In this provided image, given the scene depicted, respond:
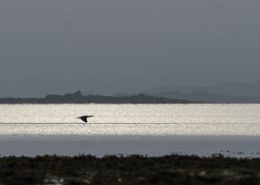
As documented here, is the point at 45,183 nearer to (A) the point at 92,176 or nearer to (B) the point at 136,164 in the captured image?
(A) the point at 92,176

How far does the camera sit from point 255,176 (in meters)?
39.7

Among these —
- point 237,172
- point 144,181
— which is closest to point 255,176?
point 237,172

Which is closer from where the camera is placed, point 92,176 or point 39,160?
point 92,176

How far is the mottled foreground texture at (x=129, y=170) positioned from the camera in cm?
3838

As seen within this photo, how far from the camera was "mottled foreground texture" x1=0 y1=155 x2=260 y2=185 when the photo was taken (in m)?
38.4

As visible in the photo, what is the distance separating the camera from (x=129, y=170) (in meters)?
43.3

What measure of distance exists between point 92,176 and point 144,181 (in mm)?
3906

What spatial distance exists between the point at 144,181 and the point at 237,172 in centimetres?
729

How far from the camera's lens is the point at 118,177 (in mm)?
39500

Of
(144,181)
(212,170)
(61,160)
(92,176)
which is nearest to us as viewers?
(144,181)

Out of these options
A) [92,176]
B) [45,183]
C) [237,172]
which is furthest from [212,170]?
[45,183]

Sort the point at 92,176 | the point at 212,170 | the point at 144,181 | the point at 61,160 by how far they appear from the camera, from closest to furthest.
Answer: the point at 144,181
the point at 92,176
the point at 212,170
the point at 61,160

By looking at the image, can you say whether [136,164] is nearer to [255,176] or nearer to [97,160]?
[97,160]

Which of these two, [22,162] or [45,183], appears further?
[22,162]
